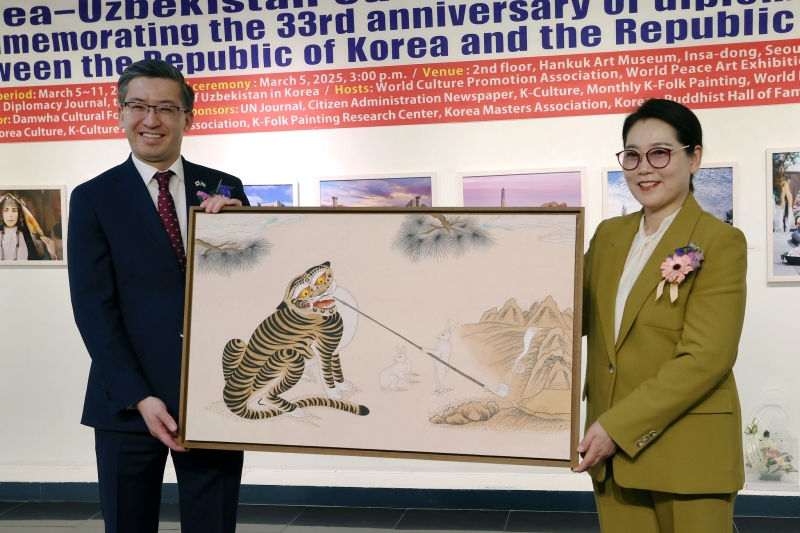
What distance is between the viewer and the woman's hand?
1933mm

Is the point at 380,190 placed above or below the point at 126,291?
above

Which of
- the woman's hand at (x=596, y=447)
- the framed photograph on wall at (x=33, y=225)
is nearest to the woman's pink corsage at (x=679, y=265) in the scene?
the woman's hand at (x=596, y=447)

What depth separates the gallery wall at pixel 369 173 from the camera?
157 inches

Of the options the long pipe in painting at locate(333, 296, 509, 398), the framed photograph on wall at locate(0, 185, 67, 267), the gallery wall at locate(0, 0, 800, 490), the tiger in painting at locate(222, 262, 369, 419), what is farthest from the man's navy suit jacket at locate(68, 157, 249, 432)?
the framed photograph on wall at locate(0, 185, 67, 267)

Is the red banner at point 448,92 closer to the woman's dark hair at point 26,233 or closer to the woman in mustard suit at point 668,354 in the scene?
the woman's dark hair at point 26,233

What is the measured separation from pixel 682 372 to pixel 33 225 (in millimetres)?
4191

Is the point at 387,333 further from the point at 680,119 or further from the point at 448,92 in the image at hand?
the point at 448,92

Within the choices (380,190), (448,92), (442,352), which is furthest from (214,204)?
(448,92)

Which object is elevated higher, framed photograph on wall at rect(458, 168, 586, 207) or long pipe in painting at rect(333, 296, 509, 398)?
framed photograph on wall at rect(458, 168, 586, 207)

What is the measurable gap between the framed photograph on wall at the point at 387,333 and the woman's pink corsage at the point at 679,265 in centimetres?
22

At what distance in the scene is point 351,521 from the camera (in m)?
4.25

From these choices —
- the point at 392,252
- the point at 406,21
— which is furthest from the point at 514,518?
the point at 406,21

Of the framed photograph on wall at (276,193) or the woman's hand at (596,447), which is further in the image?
the framed photograph on wall at (276,193)

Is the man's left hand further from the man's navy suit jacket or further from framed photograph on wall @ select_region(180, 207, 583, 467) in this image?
the man's navy suit jacket
